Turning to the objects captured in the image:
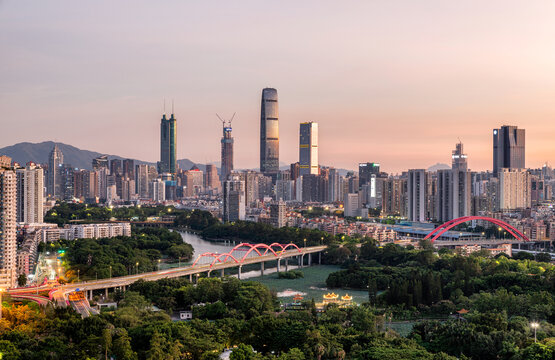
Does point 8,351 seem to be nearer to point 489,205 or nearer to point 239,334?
point 239,334

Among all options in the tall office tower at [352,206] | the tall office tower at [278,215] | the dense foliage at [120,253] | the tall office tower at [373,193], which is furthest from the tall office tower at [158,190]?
the dense foliage at [120,253]

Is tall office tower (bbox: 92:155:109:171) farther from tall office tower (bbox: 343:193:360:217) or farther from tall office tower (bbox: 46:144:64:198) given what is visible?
tall office tower (bbox: 343:193:360:217)

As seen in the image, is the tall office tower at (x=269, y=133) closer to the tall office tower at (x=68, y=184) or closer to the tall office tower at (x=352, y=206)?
the tall office tower at (x=68, y=184)

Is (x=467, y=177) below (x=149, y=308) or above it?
above

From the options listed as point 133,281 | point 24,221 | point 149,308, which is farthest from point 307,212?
point 149,308

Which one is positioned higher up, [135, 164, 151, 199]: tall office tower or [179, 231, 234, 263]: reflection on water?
[135, 164, 151, 199]: tall office tower

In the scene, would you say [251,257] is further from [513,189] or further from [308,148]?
[308,148]

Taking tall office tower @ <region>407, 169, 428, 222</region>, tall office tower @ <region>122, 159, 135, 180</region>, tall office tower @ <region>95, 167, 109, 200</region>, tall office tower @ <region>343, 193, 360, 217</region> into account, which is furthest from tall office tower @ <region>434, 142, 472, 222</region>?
tall office tower @ <region>122, 159, 135, 180</region>
